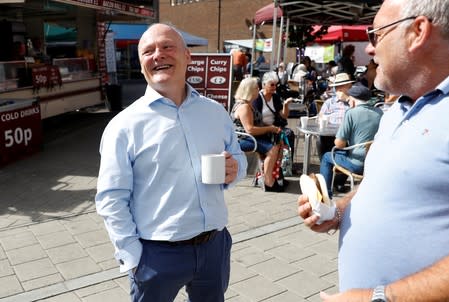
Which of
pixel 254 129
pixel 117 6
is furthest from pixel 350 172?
pixel 117 6

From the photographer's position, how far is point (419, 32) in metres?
1.26

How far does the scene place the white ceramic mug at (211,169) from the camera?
1877mm

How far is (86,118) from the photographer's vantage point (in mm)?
11844

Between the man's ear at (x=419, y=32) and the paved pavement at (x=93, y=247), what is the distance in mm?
2213

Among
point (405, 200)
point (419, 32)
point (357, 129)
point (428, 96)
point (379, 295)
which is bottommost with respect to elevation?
point (357, 129)

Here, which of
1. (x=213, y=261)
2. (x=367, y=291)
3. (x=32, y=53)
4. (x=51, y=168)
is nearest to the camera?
(x=367, y=291)

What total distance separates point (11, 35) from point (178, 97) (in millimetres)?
11467

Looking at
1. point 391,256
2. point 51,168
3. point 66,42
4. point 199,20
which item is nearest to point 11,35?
point 66,42

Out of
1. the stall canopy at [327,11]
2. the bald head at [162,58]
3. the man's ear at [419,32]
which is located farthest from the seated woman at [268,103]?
the man's ear at [419,32]

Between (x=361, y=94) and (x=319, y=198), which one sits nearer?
(x=319, y=198)

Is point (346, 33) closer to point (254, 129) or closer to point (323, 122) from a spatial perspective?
point (323, 122)

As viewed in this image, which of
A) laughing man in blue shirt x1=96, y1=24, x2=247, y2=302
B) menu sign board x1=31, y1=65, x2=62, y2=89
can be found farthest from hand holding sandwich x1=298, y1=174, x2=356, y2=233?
menu sign board x1=31, y1=65, x2=62, y2=89

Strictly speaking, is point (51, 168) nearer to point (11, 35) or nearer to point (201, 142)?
point (201, 142)

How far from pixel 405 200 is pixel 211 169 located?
0.87 metres
